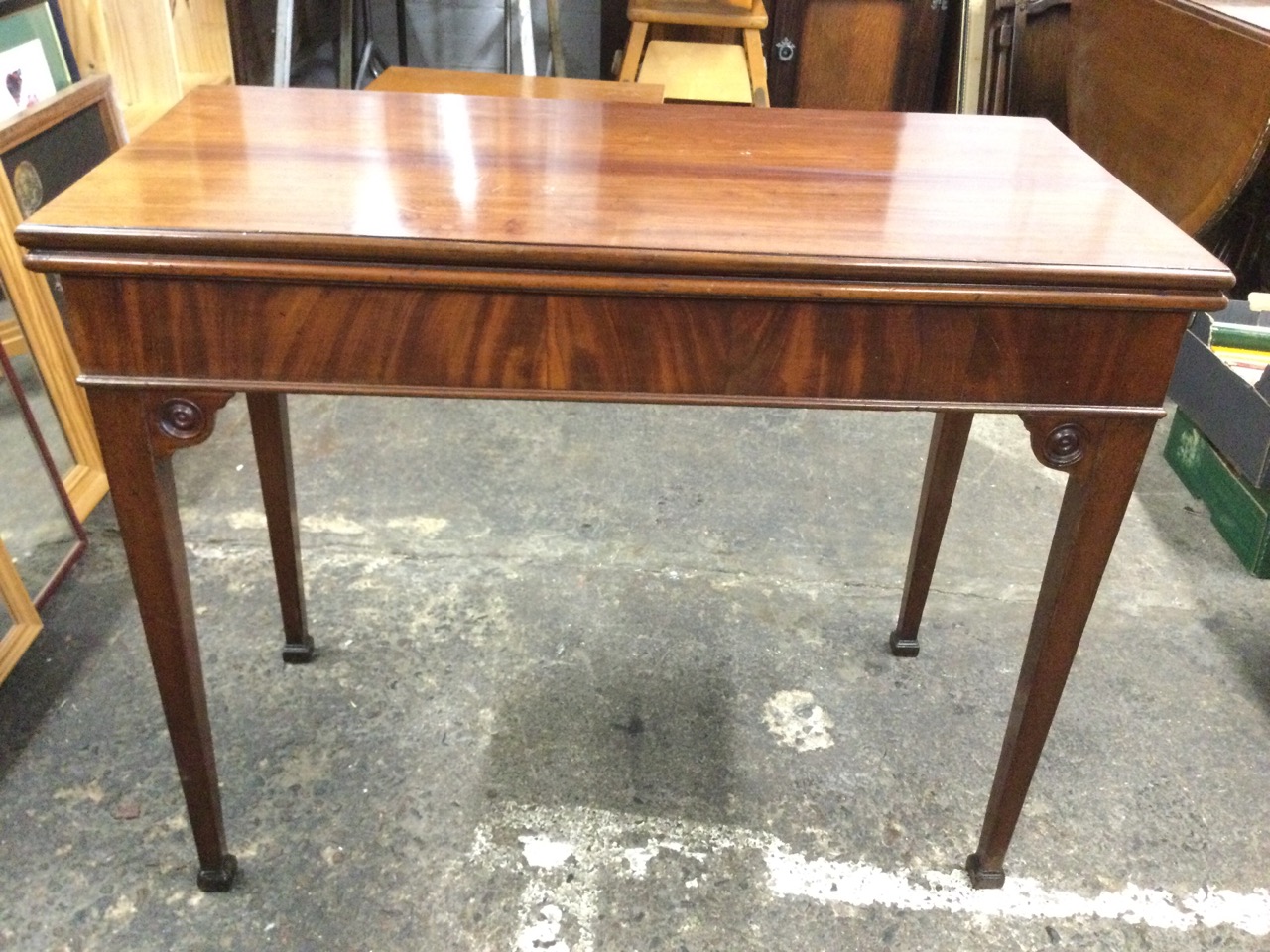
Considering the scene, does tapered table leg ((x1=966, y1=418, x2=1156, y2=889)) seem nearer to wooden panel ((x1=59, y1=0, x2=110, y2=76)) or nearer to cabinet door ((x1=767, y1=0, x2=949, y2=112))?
wooden panel ((x1=59, y1=0, x2=110, y2=76))

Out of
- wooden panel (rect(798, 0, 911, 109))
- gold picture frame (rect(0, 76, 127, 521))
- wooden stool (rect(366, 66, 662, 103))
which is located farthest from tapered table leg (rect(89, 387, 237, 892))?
wooden panel (rect(798, 0, 911, 109))

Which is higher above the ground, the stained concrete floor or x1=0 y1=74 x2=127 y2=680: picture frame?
x1=0 y1=74 x2=127 y2=680: picture frame

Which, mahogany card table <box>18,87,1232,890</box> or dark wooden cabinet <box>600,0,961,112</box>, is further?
dark wooden cabinet <box>600,0,961,112</box>

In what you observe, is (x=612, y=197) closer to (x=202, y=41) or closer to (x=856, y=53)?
(x=202, y=41)

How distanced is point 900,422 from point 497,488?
97 cm

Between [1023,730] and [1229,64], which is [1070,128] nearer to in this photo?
[1229,64]

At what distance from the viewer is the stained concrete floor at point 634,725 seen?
4.03 feet

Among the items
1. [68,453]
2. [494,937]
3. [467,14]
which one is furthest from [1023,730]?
[467,14]

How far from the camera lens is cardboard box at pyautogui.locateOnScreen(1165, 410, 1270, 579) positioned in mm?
→ 1882

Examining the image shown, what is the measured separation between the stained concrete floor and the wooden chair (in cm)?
141

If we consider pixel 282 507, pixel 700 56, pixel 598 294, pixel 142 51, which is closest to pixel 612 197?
pixel 598 294

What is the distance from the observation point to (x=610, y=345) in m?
0.89

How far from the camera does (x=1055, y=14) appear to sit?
9.92 feet

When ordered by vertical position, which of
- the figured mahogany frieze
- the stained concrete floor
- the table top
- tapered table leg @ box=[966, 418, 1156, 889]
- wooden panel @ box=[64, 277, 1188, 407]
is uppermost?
the table top
